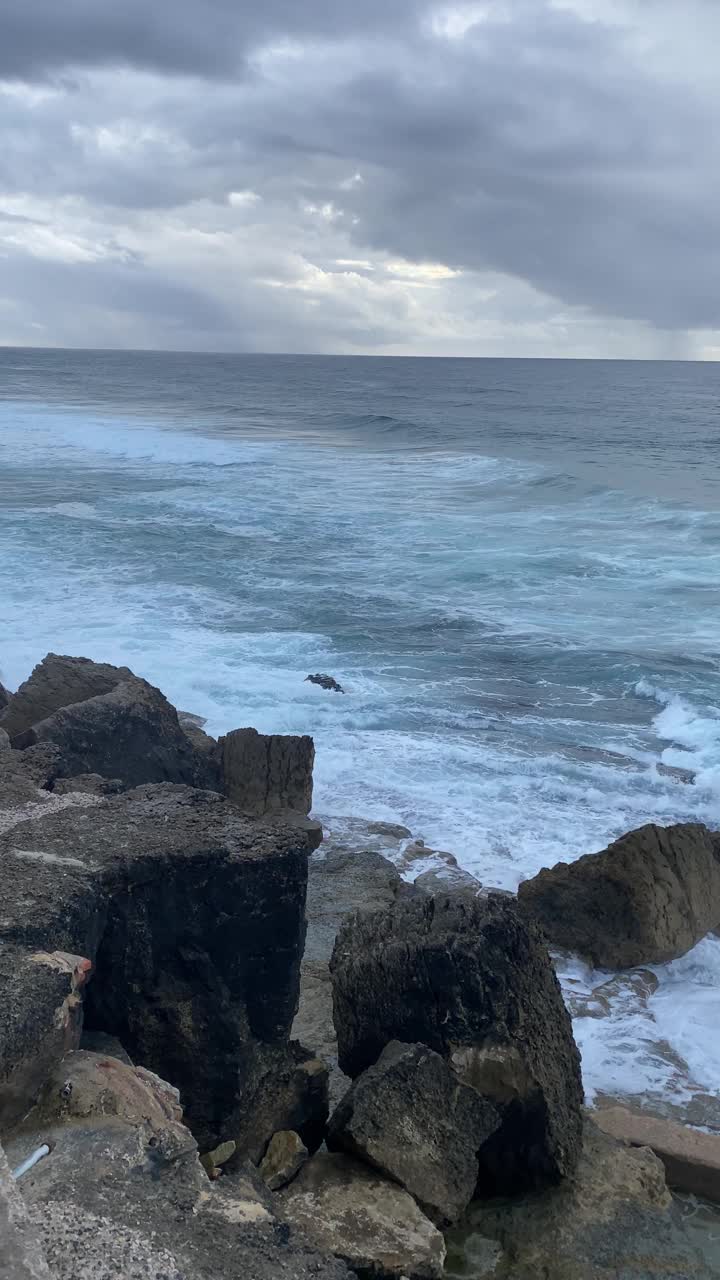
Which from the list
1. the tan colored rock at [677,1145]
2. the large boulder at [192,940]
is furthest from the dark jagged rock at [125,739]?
the tan colored rock at [677,1145]

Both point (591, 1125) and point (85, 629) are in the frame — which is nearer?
point (591, 1125)

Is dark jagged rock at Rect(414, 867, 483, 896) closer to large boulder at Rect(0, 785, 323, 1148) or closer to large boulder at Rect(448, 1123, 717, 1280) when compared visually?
large boulder at Rect(0, 785, 323, 1148)

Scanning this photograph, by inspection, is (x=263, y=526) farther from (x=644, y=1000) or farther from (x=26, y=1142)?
(x=26, y=1142)

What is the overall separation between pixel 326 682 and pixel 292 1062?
8995 millimetres

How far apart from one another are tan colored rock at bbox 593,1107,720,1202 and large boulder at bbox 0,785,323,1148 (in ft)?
5.48

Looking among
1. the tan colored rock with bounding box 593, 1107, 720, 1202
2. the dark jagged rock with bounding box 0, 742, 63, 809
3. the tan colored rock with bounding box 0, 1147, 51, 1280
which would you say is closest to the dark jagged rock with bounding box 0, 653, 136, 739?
the dark jagged rock with bounding box 0, 742, 63, 809

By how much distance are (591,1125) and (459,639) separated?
39.3ft

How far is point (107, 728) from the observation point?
9852 mm

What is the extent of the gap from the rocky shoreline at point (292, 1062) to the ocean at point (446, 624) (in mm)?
1369

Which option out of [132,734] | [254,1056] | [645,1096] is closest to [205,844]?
[254,1056]

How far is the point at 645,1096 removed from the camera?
21.9 feet

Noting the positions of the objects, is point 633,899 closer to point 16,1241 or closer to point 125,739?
point 125,739

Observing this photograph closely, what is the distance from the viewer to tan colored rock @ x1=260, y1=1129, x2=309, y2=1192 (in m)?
5.20

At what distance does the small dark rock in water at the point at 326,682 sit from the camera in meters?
14.5
